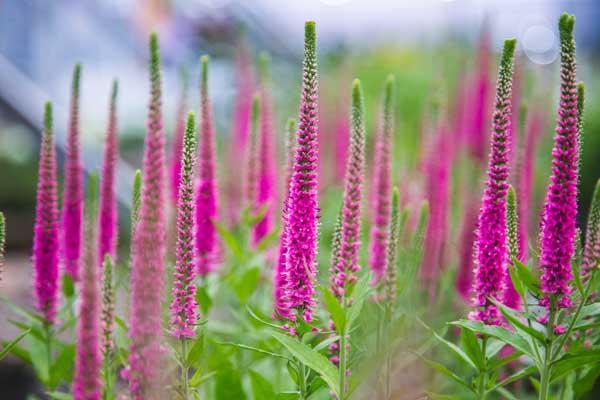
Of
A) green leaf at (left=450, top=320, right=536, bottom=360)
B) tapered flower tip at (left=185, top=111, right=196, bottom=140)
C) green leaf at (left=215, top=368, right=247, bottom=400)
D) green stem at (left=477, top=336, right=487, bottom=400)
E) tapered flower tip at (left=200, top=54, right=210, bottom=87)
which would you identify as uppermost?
tapered flower tip at (left=200, top=54, right=210, bottom=87)

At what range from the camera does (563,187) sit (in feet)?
5.06

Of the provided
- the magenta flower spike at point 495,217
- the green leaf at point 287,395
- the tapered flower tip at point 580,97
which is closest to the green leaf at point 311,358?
the green leaf at point 287,395

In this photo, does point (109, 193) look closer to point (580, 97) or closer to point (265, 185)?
point (265, 185)

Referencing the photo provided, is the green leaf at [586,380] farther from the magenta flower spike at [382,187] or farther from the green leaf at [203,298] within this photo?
the green leaf at [203,298]

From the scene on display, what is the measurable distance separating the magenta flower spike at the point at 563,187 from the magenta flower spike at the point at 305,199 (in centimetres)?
57

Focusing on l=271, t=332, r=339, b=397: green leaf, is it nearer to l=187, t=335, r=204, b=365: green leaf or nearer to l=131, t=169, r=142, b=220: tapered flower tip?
l=187, t=335, r=204, b=365: green leaf

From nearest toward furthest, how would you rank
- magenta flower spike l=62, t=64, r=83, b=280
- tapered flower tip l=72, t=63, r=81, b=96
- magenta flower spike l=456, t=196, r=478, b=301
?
1. tapered flower tip l=72, t=63, r=81, b=96
2. magenta flower spike l=62, t=64, r=83, b=280
3. magenta flower spike l=456, t=196, r=478, b=301

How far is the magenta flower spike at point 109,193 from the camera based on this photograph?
2.24m

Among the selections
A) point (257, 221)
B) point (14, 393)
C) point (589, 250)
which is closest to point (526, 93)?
point (257, 221)

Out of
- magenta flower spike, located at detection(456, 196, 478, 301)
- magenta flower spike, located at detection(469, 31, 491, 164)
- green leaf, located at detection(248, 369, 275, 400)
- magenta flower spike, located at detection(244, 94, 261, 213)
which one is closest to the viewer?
green leaf, located at detection(248, 369, 275, 400)

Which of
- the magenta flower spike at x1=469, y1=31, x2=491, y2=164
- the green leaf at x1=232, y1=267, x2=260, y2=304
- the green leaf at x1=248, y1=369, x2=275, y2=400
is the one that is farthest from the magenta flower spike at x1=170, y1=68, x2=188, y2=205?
the magenta flower spike at x1=469, y1=31, x2=491, y2=164

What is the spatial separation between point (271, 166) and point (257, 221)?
303mm

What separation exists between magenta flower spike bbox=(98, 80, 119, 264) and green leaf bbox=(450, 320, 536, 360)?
4.11 feet

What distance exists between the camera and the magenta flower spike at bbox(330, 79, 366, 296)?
172 centimetres
